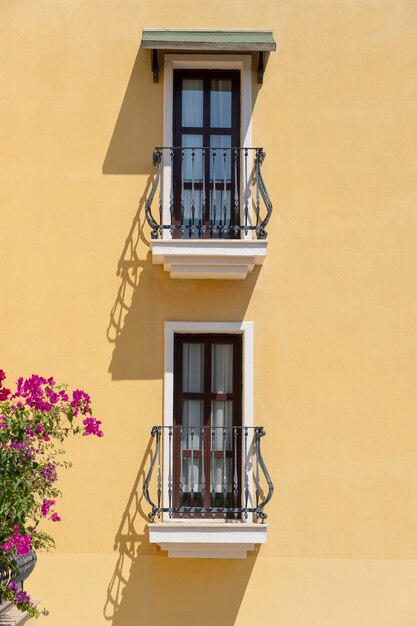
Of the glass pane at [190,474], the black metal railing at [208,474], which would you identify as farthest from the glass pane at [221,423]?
the glass pane at [190,474]

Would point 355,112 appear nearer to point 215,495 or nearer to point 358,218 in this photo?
point 358,218

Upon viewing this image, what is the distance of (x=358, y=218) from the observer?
13.6m

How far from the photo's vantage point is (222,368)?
13.6m

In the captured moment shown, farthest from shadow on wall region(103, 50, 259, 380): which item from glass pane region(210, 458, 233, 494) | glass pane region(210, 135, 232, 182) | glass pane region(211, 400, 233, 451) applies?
glass pane region(210, 458, 233, 494)

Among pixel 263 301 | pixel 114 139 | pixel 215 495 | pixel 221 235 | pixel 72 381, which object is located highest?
pixel 114 139

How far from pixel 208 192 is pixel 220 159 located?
44 cm

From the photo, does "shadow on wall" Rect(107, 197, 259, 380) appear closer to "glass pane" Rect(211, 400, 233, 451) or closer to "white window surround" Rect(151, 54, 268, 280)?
"white window surround" Rect(151, 54, 268, 280)

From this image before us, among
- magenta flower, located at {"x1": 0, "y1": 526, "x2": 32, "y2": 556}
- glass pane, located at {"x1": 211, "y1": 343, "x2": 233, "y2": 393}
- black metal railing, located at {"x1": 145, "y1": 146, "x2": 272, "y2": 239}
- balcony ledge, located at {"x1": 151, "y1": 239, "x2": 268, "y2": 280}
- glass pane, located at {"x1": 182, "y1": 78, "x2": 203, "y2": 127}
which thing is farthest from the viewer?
glass pane, located at {"x1": 182, "y1": 78, "x2": 203, "y2": 127}

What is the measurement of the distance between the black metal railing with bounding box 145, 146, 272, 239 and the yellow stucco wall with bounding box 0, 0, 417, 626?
240mm

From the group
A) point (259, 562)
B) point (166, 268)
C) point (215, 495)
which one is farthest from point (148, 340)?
point (259, 562)

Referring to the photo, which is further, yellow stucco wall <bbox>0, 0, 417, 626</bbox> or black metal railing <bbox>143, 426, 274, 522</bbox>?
yellow stucco wall <bbox>0, 0, 417, 626</bbox>

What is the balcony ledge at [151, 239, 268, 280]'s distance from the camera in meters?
12.9

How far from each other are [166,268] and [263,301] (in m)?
1.25

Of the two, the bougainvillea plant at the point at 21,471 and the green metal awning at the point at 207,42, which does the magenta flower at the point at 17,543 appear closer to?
the bougainvillea plant at the point at 21,471
